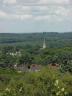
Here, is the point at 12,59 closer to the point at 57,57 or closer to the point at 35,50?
the point at 57,57

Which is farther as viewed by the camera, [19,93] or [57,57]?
[57,57]

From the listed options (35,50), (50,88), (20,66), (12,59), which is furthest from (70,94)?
(35,50)

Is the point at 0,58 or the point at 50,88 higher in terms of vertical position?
the point at 50,88

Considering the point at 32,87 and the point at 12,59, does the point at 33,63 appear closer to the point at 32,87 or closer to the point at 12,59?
the point at 12,59

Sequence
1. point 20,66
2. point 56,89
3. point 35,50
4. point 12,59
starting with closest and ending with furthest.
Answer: point 56,89 → point 20,66 → point 12,59 → point 35,50

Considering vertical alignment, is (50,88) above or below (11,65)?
above

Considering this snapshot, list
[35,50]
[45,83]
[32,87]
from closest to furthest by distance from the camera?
[45,83] → [32,87] → [35,50]

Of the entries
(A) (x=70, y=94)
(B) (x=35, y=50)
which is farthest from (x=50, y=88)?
(B) (x=35, y=50)

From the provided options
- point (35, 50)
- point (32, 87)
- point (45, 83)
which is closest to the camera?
point (45, 83)

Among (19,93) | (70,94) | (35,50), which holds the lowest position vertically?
(35,50)
